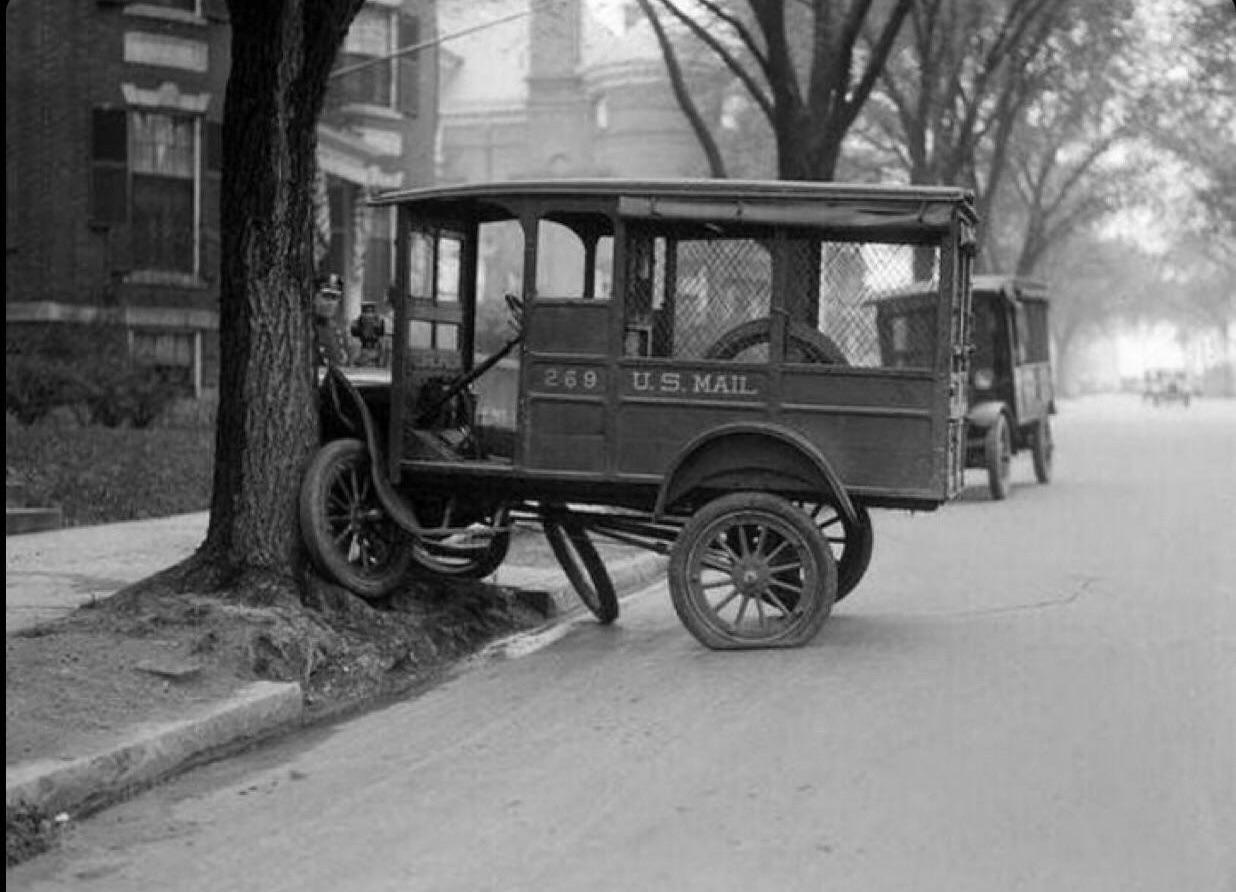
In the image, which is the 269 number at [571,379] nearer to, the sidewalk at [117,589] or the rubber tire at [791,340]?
the rubber tire at [791,340]

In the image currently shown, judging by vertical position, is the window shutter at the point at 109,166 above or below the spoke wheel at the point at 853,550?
above

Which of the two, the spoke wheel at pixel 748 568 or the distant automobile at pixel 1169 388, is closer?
the spoke wheel at pixel 748 568

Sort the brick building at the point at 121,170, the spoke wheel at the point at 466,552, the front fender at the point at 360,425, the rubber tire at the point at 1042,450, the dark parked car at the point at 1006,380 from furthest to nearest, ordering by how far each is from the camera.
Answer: the brick building at the point at 121,170
the rubber tire at the point at 1042,450
the dark parked car at the point at 1006,380
the spoke wheel at the point at 466,552
the front fender at the point at 360,425

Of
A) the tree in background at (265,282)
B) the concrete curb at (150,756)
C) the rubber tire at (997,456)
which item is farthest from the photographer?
the rubber tire at (997,456)

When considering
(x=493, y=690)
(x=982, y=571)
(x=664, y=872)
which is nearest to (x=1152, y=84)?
(x=982, y=571)

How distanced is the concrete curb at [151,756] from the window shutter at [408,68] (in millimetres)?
23670

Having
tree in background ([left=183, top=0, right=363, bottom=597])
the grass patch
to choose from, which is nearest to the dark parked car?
the grass patch

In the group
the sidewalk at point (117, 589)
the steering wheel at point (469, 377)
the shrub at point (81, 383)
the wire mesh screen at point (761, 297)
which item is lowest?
the sidewalk at point (117, 589)

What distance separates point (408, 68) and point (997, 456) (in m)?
15.3

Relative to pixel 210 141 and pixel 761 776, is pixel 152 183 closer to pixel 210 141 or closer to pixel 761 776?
pixel 210 141

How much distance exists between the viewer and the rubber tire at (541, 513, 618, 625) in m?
9.08

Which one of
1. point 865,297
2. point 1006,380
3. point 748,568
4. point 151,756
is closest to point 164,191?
point 1006,380

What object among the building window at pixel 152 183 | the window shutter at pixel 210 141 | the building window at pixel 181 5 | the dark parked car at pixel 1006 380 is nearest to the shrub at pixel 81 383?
the building window at pixel 152 183

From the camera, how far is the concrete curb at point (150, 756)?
201 inches
